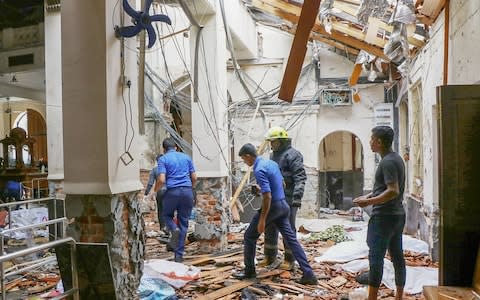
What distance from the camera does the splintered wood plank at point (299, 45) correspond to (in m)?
3.59

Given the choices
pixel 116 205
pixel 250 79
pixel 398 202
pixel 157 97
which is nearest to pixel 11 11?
pixel 157 97

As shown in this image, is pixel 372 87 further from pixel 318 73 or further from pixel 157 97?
pixel 157 97

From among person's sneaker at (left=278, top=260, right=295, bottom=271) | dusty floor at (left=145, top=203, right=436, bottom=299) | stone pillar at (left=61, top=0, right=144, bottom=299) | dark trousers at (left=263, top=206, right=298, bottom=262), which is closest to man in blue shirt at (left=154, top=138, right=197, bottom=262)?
dusty floor at (left=145, top=203, right=436, bottom=299)

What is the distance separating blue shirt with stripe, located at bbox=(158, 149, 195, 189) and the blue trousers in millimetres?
85

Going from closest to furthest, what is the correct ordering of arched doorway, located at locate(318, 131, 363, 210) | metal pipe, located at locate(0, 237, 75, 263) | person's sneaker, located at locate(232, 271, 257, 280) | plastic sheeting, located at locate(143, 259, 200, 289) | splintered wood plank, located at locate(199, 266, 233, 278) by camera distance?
metal pipe, located at locate(0, 237, 75, 263), plastic sheeting, located at locate(143, 259, 200, 289), person's sneaker, located at locate(232, 271, 257, 280), splintered wood plank, located at locate(199, 266, 233, 278), arched doorway, located at locate(318, 131, 363, 210)

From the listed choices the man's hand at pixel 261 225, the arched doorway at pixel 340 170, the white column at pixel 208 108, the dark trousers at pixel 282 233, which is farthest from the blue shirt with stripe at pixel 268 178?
the arched doorway at pixel 340 170

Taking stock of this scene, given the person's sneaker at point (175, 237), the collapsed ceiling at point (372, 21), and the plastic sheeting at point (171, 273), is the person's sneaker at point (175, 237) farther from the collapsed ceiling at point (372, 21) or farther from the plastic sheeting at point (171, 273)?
the collapsed ceiling at point (372, 21)

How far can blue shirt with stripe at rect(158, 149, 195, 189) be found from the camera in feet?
20.1

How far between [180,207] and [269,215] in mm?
1494

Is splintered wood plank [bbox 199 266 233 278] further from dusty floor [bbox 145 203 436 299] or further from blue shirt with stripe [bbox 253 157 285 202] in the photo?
blue shirt with stripe [bbox 253 157 285 202]

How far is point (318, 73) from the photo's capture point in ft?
37.4

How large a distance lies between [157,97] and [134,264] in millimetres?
7858

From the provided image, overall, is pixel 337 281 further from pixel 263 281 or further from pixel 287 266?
pixel 263 281

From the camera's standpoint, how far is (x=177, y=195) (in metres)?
6.08
